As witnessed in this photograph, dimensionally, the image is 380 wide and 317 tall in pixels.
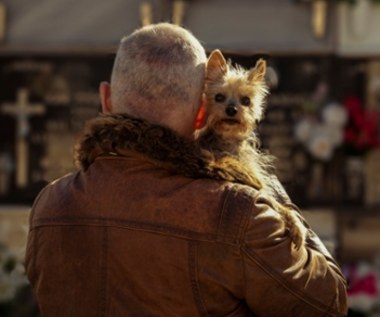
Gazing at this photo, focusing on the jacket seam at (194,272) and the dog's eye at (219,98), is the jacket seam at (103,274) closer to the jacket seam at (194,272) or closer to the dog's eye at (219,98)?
the jacket seam at (194,272)

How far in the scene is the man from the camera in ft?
9.25

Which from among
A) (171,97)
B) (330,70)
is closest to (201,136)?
(171,97)

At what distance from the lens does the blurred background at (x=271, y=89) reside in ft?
25.8

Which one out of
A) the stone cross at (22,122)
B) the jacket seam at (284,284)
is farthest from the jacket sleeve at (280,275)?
the stone cross at (22,122)

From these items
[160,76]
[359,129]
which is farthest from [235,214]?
[359,129]

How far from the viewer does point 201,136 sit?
3.17 m

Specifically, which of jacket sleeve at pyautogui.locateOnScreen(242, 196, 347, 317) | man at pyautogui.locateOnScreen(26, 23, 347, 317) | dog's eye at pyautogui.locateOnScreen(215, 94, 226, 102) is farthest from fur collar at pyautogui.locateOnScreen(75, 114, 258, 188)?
dog's eye at pyautogui.locateOnScreen(215, 94, 226, 102)

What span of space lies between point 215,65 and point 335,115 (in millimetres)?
4823

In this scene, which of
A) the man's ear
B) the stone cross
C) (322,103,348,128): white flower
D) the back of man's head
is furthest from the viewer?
the stone cross

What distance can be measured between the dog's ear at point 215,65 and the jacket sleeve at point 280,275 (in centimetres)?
43

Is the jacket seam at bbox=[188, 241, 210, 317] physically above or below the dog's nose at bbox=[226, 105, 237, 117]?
below

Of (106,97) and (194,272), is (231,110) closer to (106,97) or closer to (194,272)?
(106,97)

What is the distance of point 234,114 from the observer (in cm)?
318

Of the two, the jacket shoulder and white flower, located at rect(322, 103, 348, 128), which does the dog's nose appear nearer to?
the jacket shoulder
